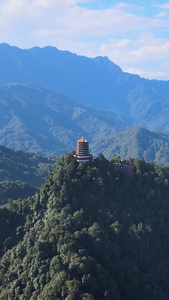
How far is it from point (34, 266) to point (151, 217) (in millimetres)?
17730

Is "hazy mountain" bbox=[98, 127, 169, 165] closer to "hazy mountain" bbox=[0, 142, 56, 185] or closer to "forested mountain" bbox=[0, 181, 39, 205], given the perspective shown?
"hazy mountain" bbox=[0, 142, 56, 185]

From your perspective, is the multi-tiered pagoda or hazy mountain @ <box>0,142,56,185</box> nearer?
→ the multi-tiered pagoda

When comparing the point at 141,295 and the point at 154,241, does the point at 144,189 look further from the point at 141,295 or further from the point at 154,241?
the point at 141,295

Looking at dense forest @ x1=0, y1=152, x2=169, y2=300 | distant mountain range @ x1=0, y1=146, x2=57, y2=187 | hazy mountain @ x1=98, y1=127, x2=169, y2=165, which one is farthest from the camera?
hazy mountain @ x1=98, y1=127, x2=169, y2=165

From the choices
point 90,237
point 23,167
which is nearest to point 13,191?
point 23,167

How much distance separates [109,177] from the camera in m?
52.3

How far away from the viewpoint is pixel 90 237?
4303 centimetres

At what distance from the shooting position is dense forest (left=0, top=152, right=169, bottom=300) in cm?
3797

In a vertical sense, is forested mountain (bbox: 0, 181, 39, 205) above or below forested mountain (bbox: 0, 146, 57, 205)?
below

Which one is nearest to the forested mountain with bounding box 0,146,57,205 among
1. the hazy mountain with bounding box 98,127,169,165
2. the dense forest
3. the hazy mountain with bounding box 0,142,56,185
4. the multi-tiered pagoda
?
the hazy mountain with bounding box 0,142,56,185

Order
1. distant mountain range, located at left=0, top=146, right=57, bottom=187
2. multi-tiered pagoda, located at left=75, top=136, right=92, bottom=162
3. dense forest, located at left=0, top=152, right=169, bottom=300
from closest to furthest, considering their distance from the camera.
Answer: dense forest, located at left=0, top=152, right=169, bottom=300 < multi-tiered pagoda, located at left=75, top=136, right=92, bottom=162 < distant mountain range, located at left=0, top=146, right=57, bottom=187

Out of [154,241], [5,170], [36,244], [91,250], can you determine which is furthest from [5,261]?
[5,170]

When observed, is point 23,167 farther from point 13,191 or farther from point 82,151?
point 82,151

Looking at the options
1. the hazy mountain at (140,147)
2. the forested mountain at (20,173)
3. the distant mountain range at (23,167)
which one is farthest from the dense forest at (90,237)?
the hazy mountain at (140,147)
